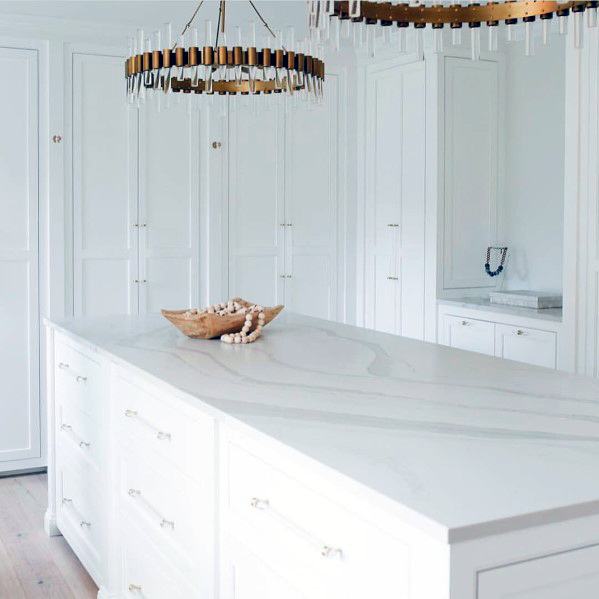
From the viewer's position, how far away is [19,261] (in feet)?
14.5

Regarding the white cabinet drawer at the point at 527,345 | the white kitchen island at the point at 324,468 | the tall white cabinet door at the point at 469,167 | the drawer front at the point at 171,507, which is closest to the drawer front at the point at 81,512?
the white kitchen island at the point at 324,468

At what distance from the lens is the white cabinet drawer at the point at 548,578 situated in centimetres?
121

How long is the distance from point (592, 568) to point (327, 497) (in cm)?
43

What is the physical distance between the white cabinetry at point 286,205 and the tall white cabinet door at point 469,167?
0.74 m

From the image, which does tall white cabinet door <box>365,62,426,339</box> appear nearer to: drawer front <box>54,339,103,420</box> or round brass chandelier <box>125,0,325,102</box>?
round brass chandelier <box>125,0,325,102</box>

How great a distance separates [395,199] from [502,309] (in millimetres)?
999

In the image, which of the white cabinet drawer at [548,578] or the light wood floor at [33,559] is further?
the light wood floor at [33,559]

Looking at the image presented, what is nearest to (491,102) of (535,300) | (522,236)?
(522,236)

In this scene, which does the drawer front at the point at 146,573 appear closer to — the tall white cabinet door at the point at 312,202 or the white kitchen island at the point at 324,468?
the white kitchen island at the point at 324,468

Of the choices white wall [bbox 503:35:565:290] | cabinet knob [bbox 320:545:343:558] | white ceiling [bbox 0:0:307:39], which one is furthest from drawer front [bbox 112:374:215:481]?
white wall [bbox 503:35:565:290]

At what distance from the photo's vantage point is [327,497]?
1.50 m

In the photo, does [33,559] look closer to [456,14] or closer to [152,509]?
[152,509]

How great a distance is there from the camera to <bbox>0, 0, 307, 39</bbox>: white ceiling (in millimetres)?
4145

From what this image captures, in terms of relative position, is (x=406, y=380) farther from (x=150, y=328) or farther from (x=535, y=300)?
(x=535, y=300)
